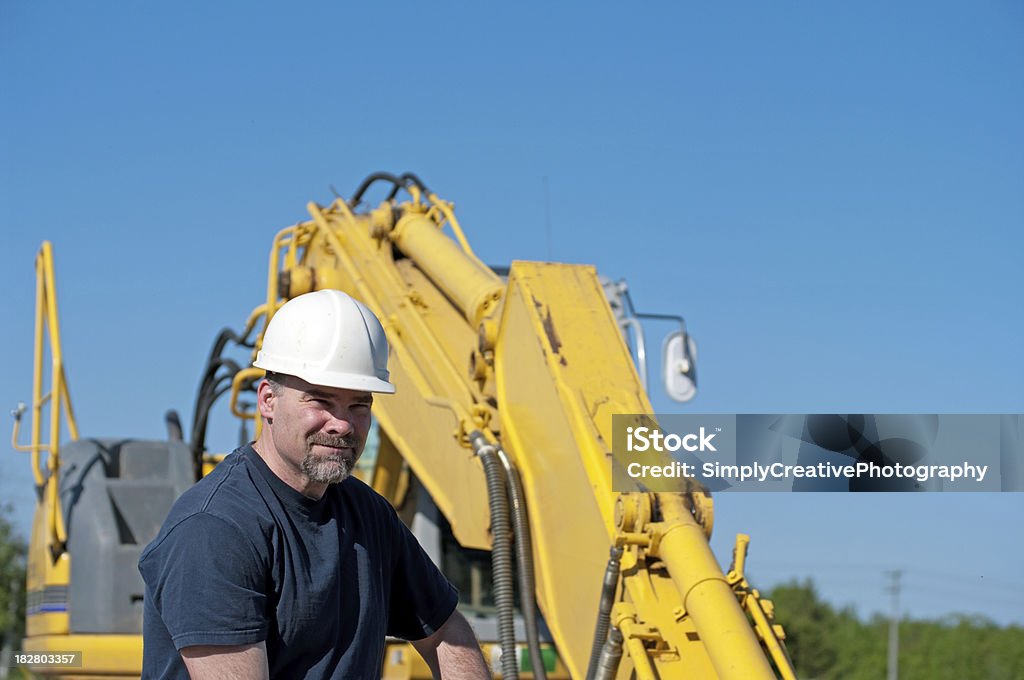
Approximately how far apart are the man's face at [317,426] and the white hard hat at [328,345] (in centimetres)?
3

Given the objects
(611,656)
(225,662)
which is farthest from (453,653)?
(611,656)

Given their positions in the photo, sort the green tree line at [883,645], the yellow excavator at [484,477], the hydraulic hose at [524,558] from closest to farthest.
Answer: the yellow excavator at [484,477] → the hydraulic hose at [524,558] → the green tree line at [883,645]

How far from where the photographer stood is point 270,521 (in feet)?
8.71

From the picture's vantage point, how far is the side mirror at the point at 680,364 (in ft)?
19.9

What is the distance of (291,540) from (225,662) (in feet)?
0.92

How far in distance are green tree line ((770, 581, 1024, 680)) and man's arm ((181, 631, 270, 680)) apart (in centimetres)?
1916

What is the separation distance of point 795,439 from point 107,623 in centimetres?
384

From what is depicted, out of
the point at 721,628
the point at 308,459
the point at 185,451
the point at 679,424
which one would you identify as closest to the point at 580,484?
the point at 679,424

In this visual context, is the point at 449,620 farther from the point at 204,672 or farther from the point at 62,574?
the point at 62,574

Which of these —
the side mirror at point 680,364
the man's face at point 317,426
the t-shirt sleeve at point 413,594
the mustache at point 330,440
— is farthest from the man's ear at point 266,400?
the side mirror at point 680,364

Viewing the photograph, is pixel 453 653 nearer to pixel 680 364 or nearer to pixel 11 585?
pixel 680 364

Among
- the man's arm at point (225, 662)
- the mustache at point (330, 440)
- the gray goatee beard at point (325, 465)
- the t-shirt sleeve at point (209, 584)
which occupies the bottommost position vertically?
the man's arm at point (225, 662)

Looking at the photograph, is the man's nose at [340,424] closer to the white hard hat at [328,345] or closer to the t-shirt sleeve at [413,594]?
the white hard hat at [328,345]

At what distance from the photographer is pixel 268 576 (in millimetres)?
2629
